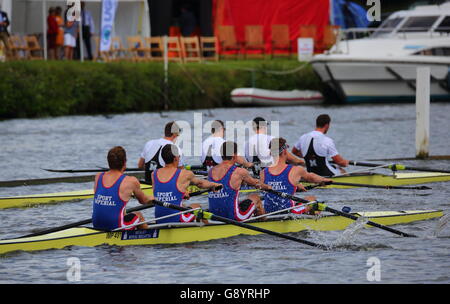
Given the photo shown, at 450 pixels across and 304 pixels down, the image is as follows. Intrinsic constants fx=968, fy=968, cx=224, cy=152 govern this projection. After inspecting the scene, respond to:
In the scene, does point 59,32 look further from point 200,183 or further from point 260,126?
point 200,183

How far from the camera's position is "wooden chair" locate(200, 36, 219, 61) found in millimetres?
37312

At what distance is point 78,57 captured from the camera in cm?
3581

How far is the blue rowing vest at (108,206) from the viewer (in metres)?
12.3

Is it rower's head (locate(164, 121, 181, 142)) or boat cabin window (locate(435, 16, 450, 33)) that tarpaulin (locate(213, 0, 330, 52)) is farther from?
rower's head (locate(164, 121, 181, 142))

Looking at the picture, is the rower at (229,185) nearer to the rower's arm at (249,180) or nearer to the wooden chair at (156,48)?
the rower's arm at (249,180)

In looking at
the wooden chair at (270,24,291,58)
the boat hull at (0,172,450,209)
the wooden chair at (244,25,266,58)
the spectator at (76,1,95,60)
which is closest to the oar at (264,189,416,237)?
the boat hull at (0,172,450,209)

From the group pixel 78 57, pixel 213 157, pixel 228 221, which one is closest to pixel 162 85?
pixel 78 57

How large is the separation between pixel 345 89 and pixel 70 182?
61.5ft

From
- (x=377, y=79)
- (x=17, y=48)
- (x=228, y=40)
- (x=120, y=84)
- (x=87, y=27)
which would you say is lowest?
(x=120, y=84)

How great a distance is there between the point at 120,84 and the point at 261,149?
52.7 feet

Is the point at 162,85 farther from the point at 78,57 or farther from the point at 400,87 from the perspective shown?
the point at 400,87

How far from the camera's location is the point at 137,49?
3522 cm

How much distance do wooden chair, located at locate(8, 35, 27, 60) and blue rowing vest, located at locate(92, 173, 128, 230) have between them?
69.1ft

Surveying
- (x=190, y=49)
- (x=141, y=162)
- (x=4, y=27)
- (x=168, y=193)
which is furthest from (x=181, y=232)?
(x=190, y=49)
